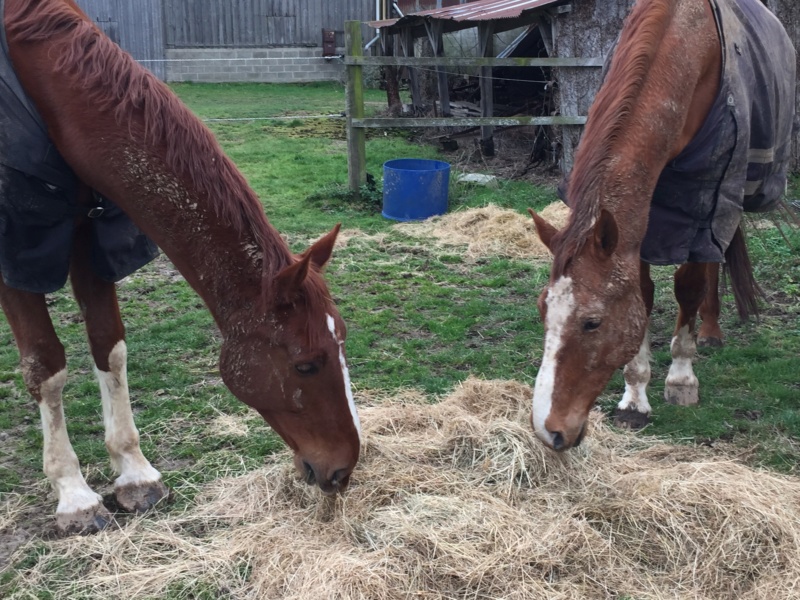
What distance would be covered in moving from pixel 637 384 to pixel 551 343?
1.14 meters

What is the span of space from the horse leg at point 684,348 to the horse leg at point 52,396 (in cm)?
275

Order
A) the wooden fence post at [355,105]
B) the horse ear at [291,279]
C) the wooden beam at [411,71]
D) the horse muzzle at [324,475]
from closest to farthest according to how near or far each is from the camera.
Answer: the horse ear at [291,279] → the horse muzzle at [324,475] → the wooden fence post at [355,105] → the wooden beam at [411,71]

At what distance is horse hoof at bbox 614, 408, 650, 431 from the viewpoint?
3.63 metres

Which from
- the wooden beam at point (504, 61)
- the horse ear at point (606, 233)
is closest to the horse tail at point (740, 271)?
the horse ear at point (606, 233)

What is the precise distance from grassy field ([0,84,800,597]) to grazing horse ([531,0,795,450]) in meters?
0.47

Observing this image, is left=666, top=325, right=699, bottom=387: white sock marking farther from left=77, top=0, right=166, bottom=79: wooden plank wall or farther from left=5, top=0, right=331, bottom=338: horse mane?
left=77, top=0, right=166, bottom=79: wooden plank wall

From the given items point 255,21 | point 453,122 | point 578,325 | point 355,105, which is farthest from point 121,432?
point 255,21

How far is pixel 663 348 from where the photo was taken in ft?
14.9

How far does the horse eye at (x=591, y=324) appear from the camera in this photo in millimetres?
2742

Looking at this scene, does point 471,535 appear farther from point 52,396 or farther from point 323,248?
point 52,396

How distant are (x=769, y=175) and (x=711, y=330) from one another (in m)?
1.10

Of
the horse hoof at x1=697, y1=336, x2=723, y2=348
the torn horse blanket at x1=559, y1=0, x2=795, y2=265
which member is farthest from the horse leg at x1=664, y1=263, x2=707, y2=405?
the horse hoof at x1=697, y1=336, x2=723, y2=348

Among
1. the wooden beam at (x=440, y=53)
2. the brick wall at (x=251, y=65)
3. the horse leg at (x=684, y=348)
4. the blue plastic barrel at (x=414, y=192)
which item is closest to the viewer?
the horse leg at (x=684, y=348)

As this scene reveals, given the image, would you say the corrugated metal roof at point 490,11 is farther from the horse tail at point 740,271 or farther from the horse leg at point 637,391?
the horse leg at point 637,391
